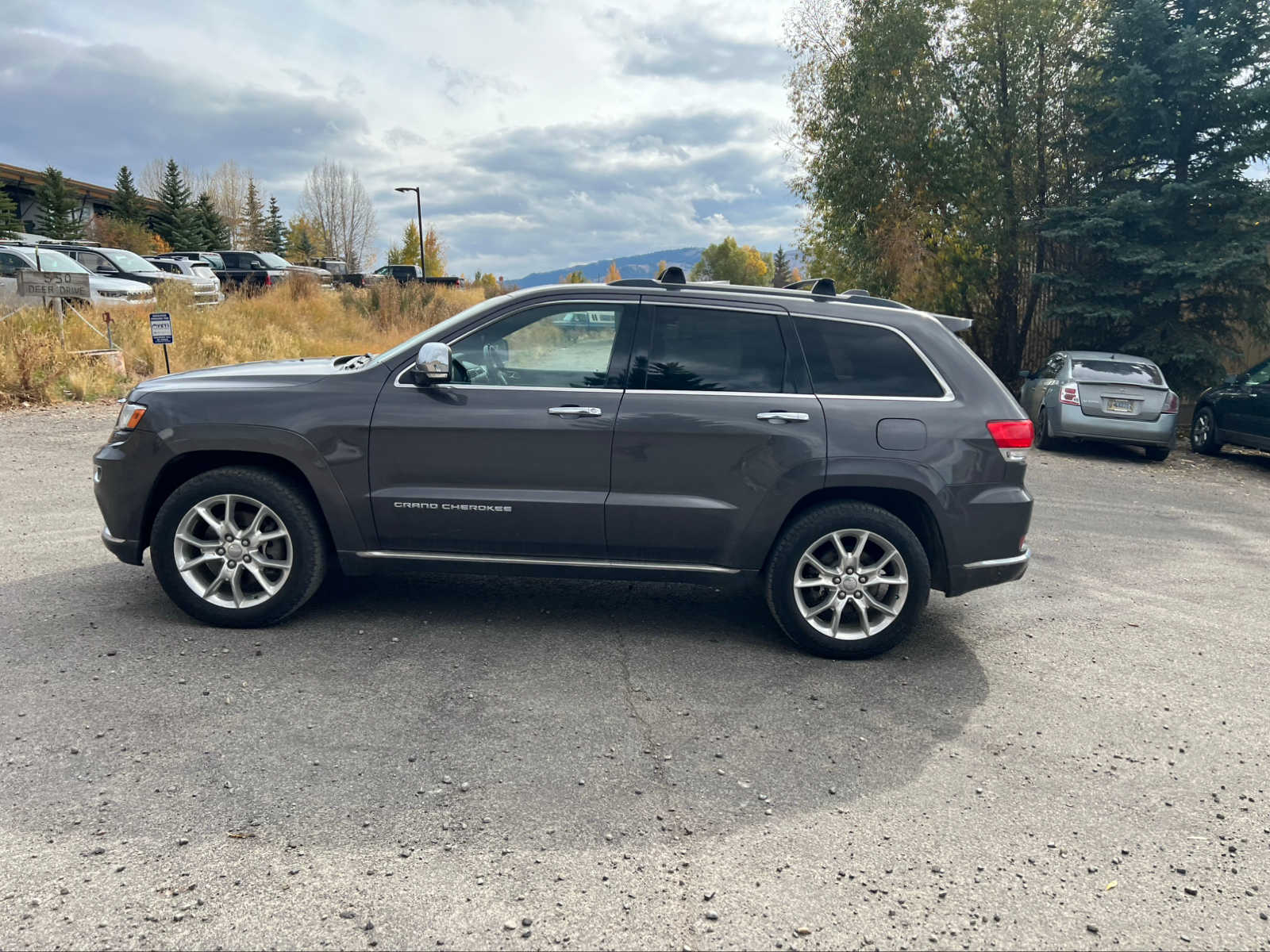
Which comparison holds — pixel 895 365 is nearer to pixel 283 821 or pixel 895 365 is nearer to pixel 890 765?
pixel 890 765

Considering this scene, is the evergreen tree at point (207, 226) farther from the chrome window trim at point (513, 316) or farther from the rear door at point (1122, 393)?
the chrome window trim at point (513, 316)

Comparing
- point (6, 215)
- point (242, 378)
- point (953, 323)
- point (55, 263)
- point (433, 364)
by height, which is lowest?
point (242, 378)

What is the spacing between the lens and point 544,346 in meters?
5.05

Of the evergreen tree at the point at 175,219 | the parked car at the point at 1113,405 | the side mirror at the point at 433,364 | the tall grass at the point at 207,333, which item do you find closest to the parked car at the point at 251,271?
the tall grass at the point at 207,333

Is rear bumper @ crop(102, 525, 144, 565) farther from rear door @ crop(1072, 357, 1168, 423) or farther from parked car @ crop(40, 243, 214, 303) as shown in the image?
parked car @ crop(40, 243, 214, 303)

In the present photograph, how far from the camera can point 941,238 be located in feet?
69.5

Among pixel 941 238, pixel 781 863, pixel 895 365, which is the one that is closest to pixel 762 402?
pixel 895 365

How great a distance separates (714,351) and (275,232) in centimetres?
8603

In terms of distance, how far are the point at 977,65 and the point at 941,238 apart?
140 inches

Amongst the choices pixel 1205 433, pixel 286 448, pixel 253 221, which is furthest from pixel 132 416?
pixel 253 221

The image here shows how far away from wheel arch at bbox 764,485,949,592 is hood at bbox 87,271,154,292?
19.5 m

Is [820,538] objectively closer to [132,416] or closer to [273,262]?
[132,416]

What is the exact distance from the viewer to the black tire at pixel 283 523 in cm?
493

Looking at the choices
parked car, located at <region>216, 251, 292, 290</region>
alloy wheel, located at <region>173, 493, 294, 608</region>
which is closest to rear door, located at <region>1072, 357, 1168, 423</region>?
alloy wheel, located at <region>173, 493, 294, 608</region>
